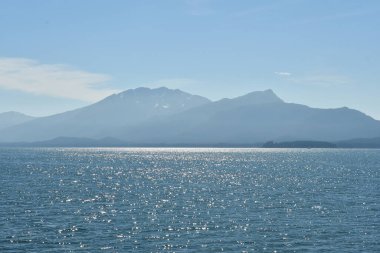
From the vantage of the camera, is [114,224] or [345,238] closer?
[345,238]

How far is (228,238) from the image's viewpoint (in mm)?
70625

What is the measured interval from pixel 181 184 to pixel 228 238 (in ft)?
256

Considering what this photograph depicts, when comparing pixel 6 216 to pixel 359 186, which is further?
pixel 359 186

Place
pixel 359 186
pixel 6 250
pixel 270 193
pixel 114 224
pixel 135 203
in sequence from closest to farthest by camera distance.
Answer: pixel 6 250 → pixel 114 224 → pixel 135 203 → pixel 270 193 → pixel 359 186

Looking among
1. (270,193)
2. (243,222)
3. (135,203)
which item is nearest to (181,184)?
(270,193)

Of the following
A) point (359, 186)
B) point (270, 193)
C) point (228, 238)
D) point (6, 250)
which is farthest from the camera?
point (359, 186)

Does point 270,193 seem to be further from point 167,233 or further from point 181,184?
point 167,233

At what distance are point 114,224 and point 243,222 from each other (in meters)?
19.6

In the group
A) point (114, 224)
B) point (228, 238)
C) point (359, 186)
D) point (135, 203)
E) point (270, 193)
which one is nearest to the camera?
point (228, 238)

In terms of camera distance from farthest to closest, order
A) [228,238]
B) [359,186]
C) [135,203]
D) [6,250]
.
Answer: [359,186], [135,203], [228,238], [6,250]

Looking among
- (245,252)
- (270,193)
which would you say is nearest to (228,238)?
(245,252)

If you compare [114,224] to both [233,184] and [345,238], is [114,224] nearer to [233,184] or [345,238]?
[345,238]

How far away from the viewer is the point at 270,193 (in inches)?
4889

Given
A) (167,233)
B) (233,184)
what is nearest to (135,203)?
(167,233)
